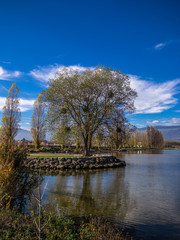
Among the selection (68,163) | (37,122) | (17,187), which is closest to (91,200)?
(17,187)

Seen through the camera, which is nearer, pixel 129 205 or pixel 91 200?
pixel 129 205

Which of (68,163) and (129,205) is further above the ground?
(68,163)

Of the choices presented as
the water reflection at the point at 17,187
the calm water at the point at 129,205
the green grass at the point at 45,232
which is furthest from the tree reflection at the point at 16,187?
the green grass at the point at 45,232

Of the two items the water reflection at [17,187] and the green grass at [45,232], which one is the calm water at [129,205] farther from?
the water reflection at [17,187]

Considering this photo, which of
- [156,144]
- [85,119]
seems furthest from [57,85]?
[156,144]

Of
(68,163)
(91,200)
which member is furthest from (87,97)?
(91,200)

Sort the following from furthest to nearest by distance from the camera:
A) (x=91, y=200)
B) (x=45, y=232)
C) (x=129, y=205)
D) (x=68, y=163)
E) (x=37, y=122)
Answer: (x=37, y=122) → (x=68, y=163) → (x=91, y=200) → (x=129, y=205) → (x=45, y=232)

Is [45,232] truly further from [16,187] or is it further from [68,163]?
[68,163]

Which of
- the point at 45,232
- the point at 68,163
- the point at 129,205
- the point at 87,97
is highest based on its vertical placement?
the point at 87,97

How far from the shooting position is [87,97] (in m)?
22.3

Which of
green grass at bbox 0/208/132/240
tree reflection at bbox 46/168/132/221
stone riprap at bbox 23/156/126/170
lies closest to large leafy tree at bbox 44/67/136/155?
stone riprap at bbox 23/156/126/170

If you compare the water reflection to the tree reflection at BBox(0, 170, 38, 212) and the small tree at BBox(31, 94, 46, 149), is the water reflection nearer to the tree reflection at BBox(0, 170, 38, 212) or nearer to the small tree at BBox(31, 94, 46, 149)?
the tree reflection at BBox(0, 170, 38, 212)

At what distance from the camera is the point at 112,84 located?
877 inches

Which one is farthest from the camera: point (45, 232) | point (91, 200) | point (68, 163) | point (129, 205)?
point (68, 163)
